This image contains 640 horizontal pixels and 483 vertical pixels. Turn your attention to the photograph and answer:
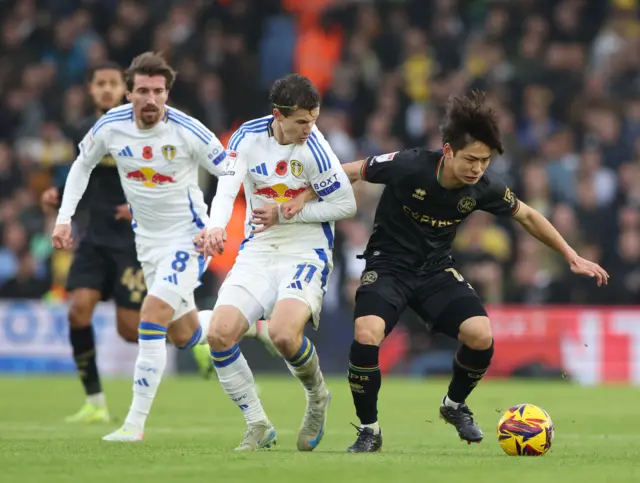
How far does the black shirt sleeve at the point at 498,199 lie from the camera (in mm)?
8812

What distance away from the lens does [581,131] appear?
2055 centimetres

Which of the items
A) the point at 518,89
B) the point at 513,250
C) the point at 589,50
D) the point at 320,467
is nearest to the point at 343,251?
the point at 513,250

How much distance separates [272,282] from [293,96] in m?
1.23

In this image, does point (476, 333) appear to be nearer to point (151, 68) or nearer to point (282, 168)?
point (282, 168)

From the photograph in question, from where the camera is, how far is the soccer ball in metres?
8.26

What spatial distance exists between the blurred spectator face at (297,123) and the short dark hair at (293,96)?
29 mm

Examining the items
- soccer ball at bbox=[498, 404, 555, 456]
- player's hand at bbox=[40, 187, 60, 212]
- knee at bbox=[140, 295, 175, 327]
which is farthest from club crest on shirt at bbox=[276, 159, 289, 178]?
player's hand at bbox=[40, 187, 60, 212]

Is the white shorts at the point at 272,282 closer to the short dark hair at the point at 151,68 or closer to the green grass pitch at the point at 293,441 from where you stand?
the green grass pitch at the point at 293,441

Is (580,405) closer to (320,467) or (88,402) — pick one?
(88,402)

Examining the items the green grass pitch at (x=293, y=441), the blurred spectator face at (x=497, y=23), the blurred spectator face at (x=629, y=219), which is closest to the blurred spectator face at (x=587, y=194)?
the blurred spectator face at (x=629, y=219)

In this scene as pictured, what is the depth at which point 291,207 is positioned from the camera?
878 cm

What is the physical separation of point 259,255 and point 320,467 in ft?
6.93

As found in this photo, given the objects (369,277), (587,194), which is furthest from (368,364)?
(587,194)

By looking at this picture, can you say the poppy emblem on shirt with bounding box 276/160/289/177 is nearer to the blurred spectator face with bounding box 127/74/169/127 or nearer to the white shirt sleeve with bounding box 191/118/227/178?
the white shirt sleeve with bounding box 191/118/227/178
